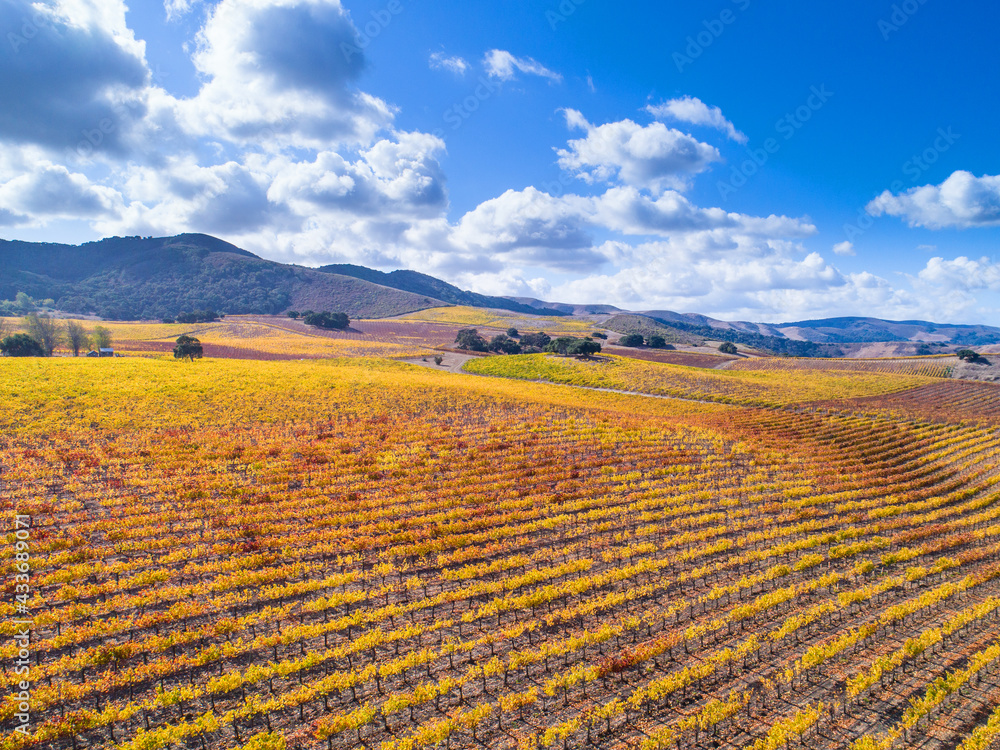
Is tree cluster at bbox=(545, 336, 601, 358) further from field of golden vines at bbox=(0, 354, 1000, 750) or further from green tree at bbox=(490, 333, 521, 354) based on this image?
field of golden vines at bbox=(0, 354, 1000, 750)

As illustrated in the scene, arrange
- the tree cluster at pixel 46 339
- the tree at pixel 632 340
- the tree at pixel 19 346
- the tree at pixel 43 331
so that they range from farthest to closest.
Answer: the tree at pixel 632 340
the tree at pixel 43 331
the tree cluster at pixel 46 339
the tree at pixel 19 346

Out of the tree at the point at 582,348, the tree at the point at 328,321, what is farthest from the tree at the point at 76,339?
the tree at the point at 582,348

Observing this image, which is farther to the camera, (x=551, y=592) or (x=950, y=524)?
(x=950, y=524)

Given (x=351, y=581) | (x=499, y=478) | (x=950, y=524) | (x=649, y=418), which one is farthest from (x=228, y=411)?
(x=950, y=524)

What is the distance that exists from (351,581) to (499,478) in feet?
38.1

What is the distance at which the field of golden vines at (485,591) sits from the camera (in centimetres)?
966

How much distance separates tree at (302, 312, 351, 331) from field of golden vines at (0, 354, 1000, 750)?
109 metres

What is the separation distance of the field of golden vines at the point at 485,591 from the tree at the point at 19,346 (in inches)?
2132

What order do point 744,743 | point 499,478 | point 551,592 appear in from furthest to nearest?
point 499,478, point 551,592, point 744,743

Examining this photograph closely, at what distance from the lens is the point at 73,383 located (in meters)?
41.6

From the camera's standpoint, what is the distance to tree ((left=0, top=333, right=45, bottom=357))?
6719cm

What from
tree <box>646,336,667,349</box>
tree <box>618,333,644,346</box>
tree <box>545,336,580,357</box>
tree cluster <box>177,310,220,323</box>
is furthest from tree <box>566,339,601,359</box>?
tree cluster <box>177,310,220,323</box>

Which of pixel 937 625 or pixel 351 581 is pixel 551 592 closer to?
pixel 351 581

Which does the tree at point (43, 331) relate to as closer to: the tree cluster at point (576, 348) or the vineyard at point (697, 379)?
the vineyard at point (697, 379)
